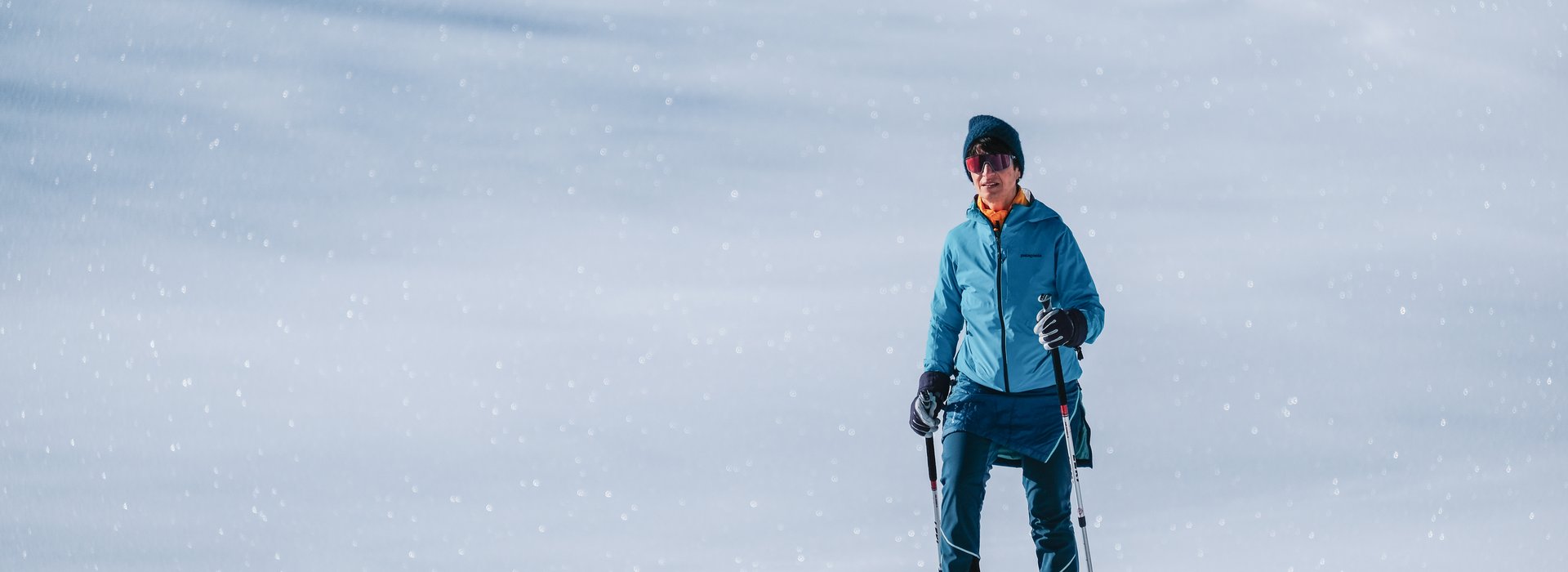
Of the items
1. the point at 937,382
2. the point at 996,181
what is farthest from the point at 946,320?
the point at 996,181

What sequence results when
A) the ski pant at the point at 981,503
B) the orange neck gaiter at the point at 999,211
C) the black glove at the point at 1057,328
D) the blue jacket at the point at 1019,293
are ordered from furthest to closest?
the orange neck gaiter at the point at 999,211
the blue jacket at the point at 1019,293
the ski pant at the point at 981,503
the black glove at the point at 1057,328

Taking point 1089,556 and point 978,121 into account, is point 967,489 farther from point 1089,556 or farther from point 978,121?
point 978,121

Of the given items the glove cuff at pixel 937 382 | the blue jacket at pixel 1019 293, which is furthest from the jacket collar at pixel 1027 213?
the glove cuff at pixel 937 382

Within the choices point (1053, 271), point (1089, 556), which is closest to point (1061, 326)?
point (1053, 271)

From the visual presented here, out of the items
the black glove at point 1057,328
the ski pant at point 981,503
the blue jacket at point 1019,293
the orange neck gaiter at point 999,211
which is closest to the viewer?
the black glove at point 1057,328

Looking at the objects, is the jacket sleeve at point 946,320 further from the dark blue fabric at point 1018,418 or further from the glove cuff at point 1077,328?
the glove cuff at point 1077,328

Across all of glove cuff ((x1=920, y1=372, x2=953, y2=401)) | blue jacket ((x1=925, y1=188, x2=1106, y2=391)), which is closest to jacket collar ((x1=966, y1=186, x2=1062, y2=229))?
blue jacket ((x1=925, y1=188, x2=1106, y2=391))

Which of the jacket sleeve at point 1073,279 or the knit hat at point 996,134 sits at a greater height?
the knit hat at point 996,134

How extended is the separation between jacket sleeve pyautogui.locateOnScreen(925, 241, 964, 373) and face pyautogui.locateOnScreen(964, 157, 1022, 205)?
0.37 meters

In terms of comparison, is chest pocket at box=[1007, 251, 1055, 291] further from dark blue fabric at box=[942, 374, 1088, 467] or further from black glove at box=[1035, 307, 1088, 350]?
dark blue fabric at box=[942, 374, 1088, 467]

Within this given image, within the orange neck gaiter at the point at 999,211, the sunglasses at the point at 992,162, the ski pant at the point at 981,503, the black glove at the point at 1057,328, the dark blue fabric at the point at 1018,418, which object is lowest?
the ski pant at the point at 981,503

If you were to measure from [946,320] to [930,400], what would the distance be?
1.46ft

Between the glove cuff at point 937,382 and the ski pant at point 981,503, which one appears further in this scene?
the glove cuff at point 937,382

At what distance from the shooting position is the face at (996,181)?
25.7ft
